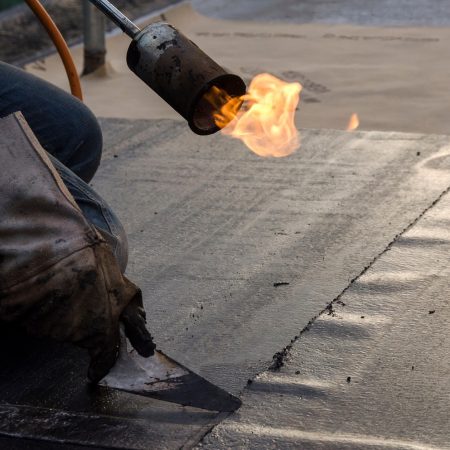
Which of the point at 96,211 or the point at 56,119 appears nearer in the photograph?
the point at 96,211

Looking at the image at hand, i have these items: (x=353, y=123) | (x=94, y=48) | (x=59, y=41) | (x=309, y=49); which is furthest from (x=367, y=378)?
(x=309, y=49)

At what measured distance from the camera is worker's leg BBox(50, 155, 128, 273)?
7.57ft

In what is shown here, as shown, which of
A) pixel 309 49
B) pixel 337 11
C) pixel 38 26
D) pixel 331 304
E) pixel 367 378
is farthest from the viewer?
pixel 38 26

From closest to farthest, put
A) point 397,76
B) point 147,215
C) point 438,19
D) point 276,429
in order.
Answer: point 276,429 < point 147,215 < point 397,76 < point 438,19

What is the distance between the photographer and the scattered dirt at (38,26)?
6.25m

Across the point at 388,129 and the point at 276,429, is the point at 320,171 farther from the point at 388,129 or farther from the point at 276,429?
the point at 276,429

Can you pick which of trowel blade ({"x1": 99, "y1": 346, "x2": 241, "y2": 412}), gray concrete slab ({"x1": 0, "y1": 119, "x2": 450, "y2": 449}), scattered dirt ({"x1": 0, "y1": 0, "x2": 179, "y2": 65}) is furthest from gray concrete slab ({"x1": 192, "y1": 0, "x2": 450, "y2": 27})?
trowel blade ({"x1": 99, "y1": 346, "x2": 241, "y2": 412})

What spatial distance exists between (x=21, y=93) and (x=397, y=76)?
261 centimetres

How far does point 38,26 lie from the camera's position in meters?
6.95

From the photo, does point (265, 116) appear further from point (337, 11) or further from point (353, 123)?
point (337, 11)

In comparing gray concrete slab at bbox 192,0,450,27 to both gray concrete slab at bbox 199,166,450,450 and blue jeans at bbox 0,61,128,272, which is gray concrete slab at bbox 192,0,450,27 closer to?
blue jeans at bbox 0,61,128,272

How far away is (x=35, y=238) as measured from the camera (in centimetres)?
202

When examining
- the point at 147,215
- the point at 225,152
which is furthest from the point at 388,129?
the point at 147,215

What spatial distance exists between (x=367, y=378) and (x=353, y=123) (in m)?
2.15
